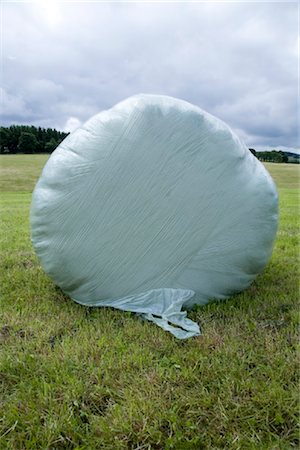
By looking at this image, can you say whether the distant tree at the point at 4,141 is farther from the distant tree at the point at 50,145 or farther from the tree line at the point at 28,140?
the distant tree at the point at 50,145

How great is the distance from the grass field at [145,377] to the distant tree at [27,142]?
50626 mm

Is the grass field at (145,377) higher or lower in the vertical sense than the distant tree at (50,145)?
lower

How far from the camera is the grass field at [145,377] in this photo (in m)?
1.89

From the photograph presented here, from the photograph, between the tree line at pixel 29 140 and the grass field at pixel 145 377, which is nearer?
the grass field at pixel 145 377

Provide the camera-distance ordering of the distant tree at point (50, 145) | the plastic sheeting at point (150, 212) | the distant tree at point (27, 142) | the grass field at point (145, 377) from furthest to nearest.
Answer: the distant tree at point (27, 142), the distant tree at point (50, 145), the plastic sheeting at point (150, 212), the grass field at point (145, 377)

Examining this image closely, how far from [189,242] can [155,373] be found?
121cm

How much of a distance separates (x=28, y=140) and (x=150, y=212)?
51149 mm

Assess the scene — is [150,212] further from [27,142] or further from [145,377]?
[27,142]

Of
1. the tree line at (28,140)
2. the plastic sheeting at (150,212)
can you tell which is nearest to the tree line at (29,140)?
the tree line at (28,140)

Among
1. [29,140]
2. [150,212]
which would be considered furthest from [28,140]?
[150,212]

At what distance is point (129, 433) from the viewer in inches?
73.7

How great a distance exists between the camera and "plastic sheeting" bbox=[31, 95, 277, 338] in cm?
317

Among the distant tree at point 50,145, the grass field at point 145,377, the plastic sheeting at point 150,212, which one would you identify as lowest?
the grass field at point 145,377

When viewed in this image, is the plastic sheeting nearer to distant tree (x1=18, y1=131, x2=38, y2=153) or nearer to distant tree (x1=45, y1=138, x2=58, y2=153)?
distant tree (x1=45, y1=138, x2=58, y2=153)
